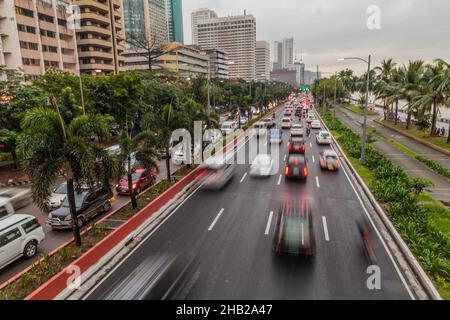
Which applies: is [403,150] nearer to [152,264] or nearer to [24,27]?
[152,264]

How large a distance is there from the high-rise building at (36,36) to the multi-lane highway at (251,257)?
55149mm

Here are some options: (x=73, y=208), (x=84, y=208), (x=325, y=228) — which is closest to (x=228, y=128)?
(x=84, y=208)

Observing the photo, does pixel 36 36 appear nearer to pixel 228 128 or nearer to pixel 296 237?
pixel 228 128

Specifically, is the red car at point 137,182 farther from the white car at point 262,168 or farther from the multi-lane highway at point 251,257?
the white car at point 262,168

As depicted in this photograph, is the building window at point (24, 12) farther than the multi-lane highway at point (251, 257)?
Yes

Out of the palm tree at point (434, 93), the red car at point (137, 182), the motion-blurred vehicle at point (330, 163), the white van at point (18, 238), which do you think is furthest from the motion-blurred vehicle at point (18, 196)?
the palm tree at point (434, 93)

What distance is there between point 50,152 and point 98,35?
77136 mm

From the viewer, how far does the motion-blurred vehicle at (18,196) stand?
19.7m

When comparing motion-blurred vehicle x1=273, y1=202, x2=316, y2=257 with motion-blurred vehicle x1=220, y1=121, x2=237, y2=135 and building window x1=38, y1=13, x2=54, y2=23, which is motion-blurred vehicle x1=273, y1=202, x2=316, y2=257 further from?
building window x1=38, y1=13, x2=54, y2=23

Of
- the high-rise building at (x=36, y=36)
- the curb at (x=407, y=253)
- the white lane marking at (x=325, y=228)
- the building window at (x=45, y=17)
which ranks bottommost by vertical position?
the white lane marking at (x=325, y=228)

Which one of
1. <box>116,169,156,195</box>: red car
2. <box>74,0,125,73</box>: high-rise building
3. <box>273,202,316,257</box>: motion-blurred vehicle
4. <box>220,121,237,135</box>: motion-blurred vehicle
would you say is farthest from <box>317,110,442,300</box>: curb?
<box>74,0,125,73</box>: high-rise building

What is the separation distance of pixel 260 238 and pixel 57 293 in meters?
8.32

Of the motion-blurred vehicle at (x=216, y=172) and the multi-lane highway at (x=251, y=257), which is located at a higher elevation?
the motion-blurred vehicle at (x=216, y=172)

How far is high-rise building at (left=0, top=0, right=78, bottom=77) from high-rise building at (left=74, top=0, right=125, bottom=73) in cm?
480
